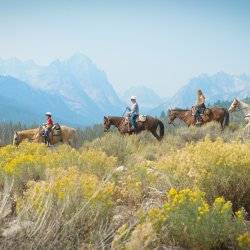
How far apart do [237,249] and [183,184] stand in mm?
2007

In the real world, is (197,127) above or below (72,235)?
below

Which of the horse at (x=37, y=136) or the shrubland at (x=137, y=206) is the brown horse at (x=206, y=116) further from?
the shrubland at (x=137, y=206)

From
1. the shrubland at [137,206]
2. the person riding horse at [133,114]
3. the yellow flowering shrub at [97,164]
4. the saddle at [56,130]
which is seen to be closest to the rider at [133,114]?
the person riding horse at [133,114]

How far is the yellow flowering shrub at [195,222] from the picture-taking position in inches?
233

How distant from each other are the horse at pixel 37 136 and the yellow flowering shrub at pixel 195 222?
1696 centimetres

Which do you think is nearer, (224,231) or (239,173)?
(224,231)

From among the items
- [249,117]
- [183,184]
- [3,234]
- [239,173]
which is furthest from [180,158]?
[249,117]

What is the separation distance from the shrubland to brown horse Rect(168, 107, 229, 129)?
16592 mm

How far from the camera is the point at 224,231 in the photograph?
236 inches

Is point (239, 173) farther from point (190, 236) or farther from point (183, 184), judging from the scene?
point (190, 236)

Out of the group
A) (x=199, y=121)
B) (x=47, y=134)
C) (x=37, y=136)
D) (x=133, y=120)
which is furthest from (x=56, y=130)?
(x=199, y=121)

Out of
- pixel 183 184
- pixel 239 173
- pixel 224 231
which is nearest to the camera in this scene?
pixel 224 231

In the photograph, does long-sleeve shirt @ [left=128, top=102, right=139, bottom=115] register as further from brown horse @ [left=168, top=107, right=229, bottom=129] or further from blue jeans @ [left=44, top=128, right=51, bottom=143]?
blue jeans @ [left=44, top=128, right=51, bottom=143]

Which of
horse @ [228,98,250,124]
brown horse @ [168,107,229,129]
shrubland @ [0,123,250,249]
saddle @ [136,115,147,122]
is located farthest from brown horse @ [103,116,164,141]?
shrubland @ [0,123,250,249]
